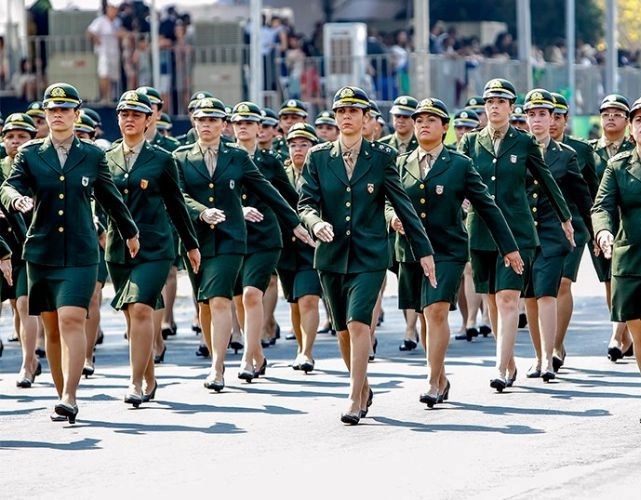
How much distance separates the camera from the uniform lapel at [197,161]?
583 inches

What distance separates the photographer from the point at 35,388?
15.1 meters

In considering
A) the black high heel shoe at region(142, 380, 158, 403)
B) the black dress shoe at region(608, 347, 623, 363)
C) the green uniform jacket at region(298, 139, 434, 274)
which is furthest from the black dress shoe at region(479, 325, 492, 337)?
the green uniform jacket at region(298, 139, 434, 274)

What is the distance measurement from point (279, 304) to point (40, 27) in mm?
9945

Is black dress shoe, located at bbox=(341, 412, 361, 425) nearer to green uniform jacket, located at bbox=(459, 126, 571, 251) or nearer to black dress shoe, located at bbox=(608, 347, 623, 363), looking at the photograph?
green uniform jacket, located at bbox=(459, 126, 571, 251)

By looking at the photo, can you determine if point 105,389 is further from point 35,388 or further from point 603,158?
point 603,158

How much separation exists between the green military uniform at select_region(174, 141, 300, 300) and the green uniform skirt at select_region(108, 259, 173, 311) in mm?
1042

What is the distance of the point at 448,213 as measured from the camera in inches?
533

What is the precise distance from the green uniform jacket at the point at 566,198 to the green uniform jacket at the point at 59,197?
361cm

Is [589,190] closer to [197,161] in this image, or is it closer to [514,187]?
[514,187]

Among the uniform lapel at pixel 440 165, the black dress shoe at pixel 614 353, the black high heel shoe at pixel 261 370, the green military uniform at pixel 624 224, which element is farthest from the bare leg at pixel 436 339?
the black dress shoe at pixel 614 353

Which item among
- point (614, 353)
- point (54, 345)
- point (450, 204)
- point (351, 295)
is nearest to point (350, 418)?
point (351, 295)

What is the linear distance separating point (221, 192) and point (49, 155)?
7.49 ft

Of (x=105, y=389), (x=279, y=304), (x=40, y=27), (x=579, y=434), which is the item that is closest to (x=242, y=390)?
(x=105, y=389)

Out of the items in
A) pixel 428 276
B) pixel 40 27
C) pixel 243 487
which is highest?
pixel 40 27
